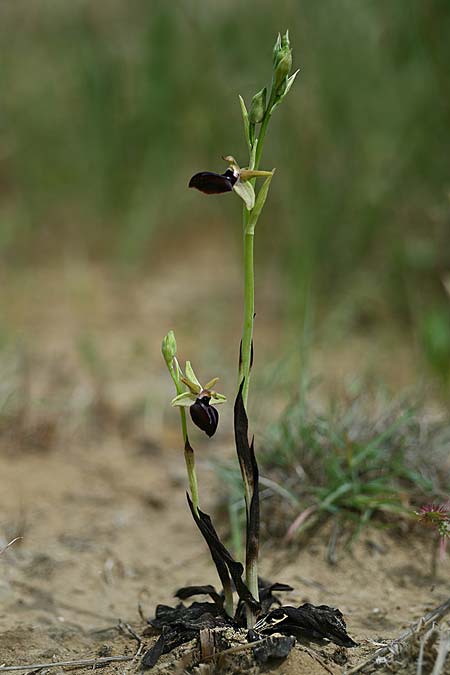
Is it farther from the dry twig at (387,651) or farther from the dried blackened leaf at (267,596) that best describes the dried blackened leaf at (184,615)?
the dry twig at (387,651)

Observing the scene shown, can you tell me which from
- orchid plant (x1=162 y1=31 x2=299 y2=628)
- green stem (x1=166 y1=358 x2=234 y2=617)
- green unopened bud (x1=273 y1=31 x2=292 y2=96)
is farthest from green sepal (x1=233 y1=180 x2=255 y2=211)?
green stem (x1=166 y1=358 x2=234 y2=617)

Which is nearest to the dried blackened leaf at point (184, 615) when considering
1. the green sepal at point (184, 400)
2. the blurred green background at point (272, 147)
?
the green sepal at point (184, 400)

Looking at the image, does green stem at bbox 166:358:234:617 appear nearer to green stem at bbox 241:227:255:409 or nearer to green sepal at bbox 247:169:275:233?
green stem at bbox 241:227:255:409

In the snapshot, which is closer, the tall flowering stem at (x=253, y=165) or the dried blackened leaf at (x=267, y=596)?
the tall flowering stem at (x=253, y=165)

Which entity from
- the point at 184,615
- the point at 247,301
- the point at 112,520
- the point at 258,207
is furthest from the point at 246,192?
the point at 112,520

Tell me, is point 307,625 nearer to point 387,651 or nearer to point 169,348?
point 387,651

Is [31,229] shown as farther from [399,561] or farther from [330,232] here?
[399,561]

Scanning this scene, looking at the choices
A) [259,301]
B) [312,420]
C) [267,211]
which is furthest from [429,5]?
[312,420]
